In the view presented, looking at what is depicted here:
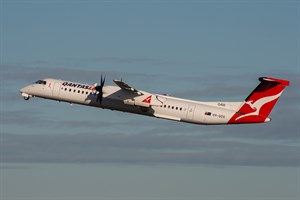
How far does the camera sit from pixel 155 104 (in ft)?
197

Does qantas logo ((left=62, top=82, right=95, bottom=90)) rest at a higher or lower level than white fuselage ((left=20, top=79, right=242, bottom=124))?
higher

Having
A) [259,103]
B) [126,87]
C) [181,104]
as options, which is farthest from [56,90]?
[259,103]

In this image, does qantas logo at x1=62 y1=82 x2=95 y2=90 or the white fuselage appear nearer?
the white fuselage

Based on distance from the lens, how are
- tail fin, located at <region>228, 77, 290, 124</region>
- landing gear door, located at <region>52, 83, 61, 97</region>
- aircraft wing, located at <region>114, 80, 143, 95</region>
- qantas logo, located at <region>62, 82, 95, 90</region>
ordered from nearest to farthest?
aircraft wing, located at <region>114, 80, 143, 95</region>
tail fin, located at <region>228, 77, 290, 124</region>
qantas logo, located at <region>62, 82, 95, 90</region>
landing gear door, located at <region>52, 83, 61, 97</region>

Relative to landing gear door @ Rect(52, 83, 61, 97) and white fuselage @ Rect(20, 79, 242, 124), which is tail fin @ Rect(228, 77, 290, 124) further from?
landing gear door @ Rect(52, 83, 61, 97)

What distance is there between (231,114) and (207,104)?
8.26 ft

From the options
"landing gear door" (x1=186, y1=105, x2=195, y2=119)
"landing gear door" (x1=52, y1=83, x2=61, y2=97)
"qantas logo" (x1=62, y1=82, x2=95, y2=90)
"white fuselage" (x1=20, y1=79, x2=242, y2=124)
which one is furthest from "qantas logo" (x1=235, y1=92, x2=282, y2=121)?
"landing gear door" (x1=52, y1=83, x2=61, y2=97)

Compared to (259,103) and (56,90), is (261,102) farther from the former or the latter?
(56,90)

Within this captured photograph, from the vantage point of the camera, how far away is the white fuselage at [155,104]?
6012 centimetres

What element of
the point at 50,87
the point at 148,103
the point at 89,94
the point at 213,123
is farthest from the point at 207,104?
the point at 50,87

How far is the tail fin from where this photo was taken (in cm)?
6084

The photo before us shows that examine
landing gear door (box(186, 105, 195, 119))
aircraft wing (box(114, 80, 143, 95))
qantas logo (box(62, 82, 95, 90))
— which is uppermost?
aircraft wing (box(114, 80, 143, 95))

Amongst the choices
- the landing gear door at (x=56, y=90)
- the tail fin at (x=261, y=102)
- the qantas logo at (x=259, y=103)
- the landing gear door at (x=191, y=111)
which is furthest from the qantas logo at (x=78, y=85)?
the qantas logo at (x=259, y=103)

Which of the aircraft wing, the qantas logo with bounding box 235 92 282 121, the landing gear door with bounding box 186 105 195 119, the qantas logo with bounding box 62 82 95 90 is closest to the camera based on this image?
the aircraft wing
